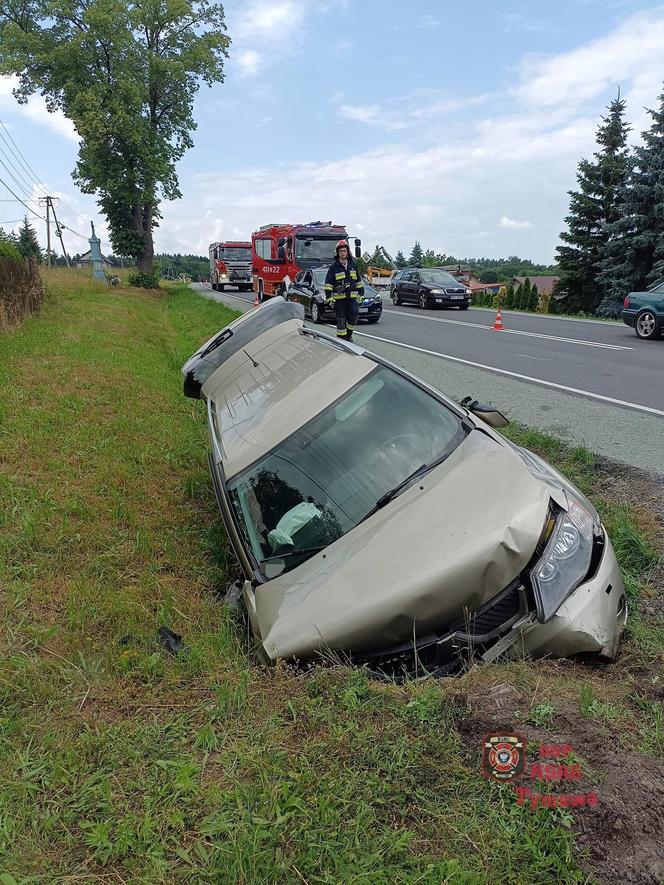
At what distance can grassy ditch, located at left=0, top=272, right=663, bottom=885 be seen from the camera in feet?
5.47

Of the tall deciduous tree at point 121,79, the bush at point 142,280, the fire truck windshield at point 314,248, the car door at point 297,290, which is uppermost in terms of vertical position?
the tall deciduous tree at point 121,79

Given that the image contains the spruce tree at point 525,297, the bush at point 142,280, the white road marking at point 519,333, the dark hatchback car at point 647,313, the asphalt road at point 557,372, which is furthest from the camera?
the bush at point 142,280

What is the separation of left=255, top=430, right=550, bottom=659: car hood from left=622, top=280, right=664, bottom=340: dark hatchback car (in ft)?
41.1

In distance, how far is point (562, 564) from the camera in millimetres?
2498

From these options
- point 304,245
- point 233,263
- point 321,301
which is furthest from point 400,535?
point 233,263

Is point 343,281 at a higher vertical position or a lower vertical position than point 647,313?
higher

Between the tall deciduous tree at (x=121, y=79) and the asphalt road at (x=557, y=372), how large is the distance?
20673mm

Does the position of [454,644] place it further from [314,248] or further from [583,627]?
[314,248]

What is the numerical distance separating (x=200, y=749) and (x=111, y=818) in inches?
14.0

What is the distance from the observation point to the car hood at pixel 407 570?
90.7 inches

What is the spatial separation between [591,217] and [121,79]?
23.9 meters

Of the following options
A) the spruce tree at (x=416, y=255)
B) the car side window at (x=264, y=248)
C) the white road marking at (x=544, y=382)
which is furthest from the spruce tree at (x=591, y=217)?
the spruce tree at (x=416, y=255)

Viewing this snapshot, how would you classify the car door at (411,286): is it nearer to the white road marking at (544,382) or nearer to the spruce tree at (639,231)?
the spruce tree at (639,231)

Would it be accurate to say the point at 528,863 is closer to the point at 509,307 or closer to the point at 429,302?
the point at 429,302
